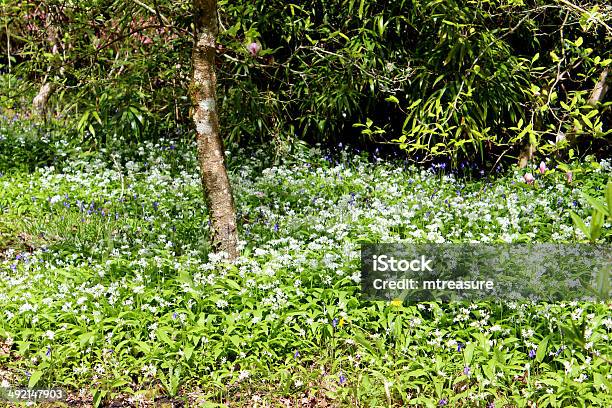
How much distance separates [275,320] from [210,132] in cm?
107

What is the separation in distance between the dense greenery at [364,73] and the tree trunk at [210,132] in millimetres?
1371

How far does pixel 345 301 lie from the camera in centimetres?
304

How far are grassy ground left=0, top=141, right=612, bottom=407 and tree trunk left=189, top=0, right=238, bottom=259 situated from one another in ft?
0.63

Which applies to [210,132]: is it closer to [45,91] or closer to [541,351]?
[541,351]

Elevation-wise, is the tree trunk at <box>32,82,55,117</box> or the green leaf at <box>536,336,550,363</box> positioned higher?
the tree trunk at <box>32,82,55,117</box>

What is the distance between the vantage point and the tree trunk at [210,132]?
3.41 meters

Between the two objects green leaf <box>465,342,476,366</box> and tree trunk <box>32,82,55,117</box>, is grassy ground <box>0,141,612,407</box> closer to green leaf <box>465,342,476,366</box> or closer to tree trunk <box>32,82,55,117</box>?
green leaf <box>465,342,476,366</box>

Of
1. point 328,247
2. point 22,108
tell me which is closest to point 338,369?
point 328,247

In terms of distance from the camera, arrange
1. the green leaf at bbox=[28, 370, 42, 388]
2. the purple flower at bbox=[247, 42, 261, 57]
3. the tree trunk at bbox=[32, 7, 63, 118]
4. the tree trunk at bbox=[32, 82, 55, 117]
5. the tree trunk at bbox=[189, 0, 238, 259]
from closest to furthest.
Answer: the green leaf at bbox=[28, 370, 42, 388] → the tree trunk at bbox=[189, 0, 238, 259] → the purple flower at bbox=[247, 42, 261, 57] → the tree trunk at bbox=[32, 7, 63, 118] → the tree trunk at bbox=[32, 82, 55, 117]

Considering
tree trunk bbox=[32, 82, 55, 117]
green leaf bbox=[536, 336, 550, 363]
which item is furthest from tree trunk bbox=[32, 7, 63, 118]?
green leaf bbox=[536, 336, 550, 363]

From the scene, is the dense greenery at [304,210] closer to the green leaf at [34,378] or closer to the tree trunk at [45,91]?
the green leaf at [34,378]

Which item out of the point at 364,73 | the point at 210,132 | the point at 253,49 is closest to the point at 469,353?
the point at 210,132

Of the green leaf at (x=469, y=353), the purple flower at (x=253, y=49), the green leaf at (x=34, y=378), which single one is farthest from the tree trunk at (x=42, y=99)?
the green leaf at (x=469, y=353)

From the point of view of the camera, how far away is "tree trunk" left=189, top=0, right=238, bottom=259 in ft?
11.2
